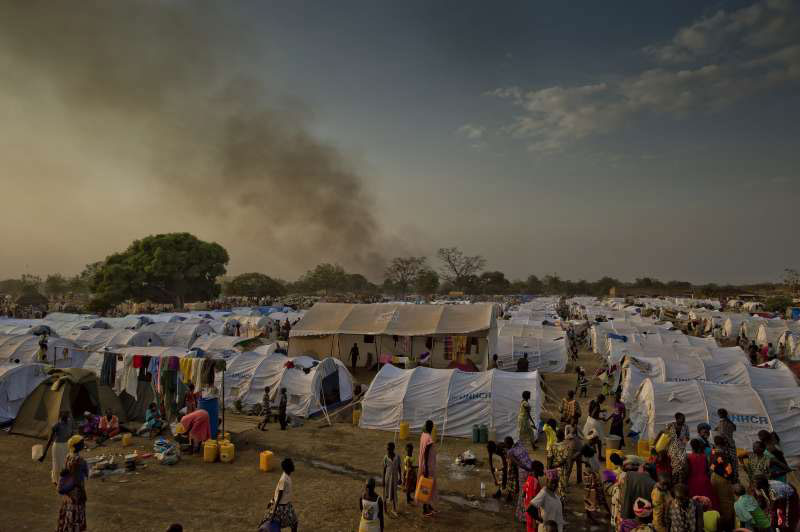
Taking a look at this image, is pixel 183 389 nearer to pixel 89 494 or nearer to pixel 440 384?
pixel 89 494

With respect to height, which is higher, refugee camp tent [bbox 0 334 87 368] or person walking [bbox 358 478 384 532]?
refugee camp tent [bbox 0 334 87 368]

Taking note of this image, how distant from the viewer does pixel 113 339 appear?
83.7 feet

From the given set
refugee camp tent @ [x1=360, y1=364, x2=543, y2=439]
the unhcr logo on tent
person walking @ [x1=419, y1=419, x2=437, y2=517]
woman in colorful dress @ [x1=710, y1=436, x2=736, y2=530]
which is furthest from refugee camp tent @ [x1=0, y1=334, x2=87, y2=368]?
woman in colorful dress @ [x1=710, y1=436, x2=736, y2=530]

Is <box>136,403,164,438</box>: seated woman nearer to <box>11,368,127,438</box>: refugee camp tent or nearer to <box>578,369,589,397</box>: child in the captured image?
<box>11,368,127,438</box>: refugee camp tent

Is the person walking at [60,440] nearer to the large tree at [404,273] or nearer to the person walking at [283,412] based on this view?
the person walking at [283,412]

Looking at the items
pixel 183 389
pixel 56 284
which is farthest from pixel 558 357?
pixel 56 284

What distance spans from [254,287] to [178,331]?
65.6m

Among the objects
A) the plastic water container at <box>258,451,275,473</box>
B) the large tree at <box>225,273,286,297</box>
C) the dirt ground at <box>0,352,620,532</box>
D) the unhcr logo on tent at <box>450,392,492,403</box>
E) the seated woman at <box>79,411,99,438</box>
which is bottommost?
the dirt ground at <box>0,352,620,532</box>

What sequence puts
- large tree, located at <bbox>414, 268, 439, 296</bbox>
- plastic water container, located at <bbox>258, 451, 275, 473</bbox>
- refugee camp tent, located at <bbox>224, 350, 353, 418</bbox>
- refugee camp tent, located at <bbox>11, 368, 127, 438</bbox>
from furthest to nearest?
large tree, located at <bbox>414, 268, 439, 296</bbox>, refugee camp tent, located at <bbox>224, 350, 353, 418</bbox>, refugee camp tent, located at <bbox>11, 368, 127, 438</bbox>, plastic water container, located at <bbox>258, 451, 275, 473</bbox>

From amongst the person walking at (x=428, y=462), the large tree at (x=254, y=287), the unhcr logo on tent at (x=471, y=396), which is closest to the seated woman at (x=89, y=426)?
the person walking at (x=428, y=462)

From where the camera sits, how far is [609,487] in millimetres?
9203

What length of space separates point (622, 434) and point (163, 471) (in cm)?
1244

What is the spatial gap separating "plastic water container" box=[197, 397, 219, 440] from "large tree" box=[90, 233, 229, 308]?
53.1 meters

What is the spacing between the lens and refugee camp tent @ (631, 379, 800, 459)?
12.7 m
